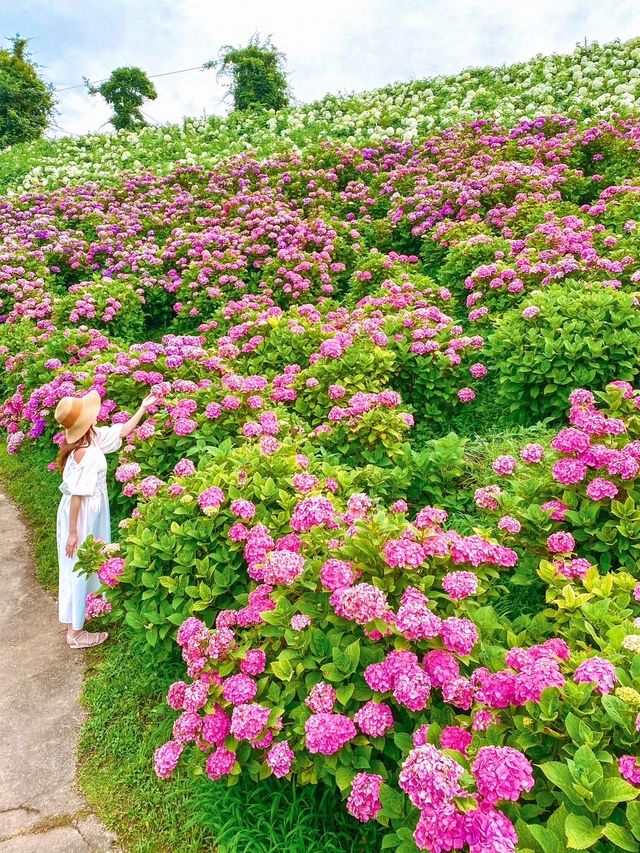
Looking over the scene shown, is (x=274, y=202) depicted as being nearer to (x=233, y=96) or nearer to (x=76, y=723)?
(x=76, y=723)

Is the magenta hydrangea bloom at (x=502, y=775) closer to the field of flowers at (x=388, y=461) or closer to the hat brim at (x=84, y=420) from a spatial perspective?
the field of flowers at (x=388, y=461)

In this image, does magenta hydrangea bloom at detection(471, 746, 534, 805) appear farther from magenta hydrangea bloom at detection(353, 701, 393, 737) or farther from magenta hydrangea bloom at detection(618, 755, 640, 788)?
magenta hydrangea bloom at detection(353, 701, 393, 737)

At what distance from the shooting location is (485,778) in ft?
4.96

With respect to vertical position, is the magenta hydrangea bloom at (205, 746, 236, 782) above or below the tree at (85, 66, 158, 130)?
below

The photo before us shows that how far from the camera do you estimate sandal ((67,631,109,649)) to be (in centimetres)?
379

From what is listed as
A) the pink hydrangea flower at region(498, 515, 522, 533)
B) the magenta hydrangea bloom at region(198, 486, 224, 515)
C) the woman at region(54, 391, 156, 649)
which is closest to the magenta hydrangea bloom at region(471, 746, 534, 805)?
the pink hydrangea flower at region(498, 515, 522, 533)

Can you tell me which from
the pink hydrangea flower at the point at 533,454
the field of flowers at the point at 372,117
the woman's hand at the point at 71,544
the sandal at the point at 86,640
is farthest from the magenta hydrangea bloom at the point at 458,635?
the field of flowers at the point at 372,117

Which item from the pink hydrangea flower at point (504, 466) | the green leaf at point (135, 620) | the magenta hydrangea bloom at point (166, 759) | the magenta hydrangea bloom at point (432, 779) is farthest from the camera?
the pink hydrangea flower at point (504, 466)

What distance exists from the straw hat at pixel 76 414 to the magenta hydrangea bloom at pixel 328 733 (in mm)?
2513

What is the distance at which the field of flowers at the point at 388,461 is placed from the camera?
5.91 ft

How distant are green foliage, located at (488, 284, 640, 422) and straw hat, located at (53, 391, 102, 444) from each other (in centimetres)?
330

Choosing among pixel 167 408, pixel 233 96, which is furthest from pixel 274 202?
pixel 233 96

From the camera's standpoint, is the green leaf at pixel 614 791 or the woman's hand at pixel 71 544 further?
the woman's hand at pixel 71 544

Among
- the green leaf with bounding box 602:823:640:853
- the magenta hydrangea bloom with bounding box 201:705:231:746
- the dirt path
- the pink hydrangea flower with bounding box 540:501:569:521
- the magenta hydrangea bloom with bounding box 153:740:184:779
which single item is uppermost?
the pink hydrangea flower with bounding box 540:501:569:521
